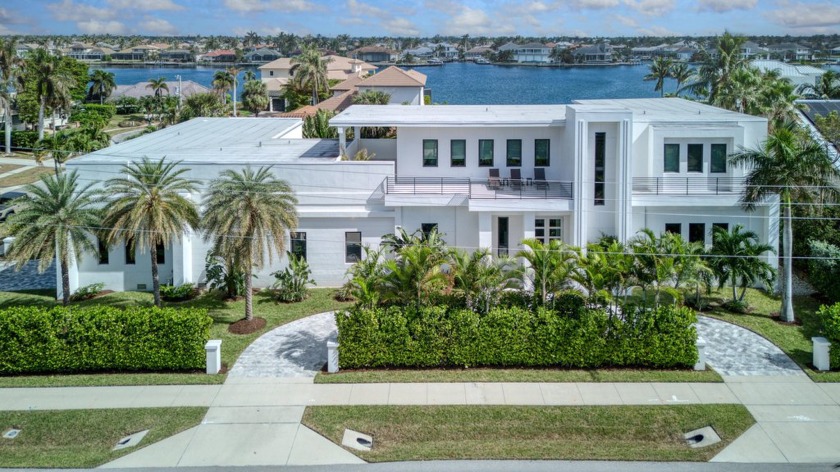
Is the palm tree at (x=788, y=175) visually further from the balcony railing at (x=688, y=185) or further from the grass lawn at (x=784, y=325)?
the balcony railing at (x=688, y=185)

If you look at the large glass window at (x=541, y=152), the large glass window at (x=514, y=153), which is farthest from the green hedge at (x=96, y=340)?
the large glass window at (x=541, y=152)

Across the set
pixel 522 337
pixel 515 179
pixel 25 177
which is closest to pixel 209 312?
pixel 522 337

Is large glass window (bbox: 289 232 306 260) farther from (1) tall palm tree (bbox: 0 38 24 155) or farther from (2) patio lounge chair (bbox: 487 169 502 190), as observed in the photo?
(1) tall palm tree (bbox: 0 38 24 155)

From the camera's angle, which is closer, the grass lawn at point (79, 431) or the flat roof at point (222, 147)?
the grass lawn at point (79, 431)

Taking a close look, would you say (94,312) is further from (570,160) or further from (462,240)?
(570,160)

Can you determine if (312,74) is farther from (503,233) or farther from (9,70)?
(503,233)

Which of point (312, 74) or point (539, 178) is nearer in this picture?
point (539, 178)
